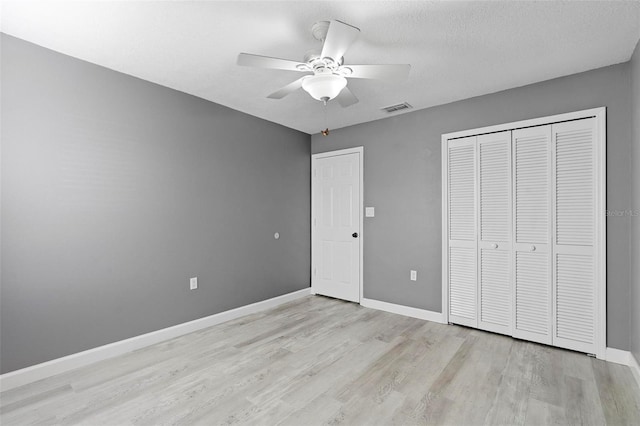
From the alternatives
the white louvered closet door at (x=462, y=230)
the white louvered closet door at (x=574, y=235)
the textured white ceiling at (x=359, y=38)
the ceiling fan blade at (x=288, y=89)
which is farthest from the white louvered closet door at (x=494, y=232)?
the ceiling fan blade at (x=288, y=89)

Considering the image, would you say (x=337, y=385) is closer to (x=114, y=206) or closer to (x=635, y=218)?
(x=114, y=206)

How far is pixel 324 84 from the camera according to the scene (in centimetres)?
204

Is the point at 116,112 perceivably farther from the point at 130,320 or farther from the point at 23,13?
the point at 130,320

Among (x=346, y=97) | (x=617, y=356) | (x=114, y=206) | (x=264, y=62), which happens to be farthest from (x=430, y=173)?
(x=114, y=206)

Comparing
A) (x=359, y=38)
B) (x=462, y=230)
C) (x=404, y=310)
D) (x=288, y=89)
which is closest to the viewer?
(x=359, y=38)

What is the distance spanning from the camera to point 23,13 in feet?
6.49

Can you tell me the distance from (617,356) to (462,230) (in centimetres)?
159

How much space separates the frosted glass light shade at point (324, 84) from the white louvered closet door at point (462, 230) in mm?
1968

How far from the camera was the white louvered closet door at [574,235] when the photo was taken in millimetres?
2699

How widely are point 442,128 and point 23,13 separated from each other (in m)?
3.69

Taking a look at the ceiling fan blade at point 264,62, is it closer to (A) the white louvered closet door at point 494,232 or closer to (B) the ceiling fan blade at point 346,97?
(B) the ceiling fan blade at point 346,97

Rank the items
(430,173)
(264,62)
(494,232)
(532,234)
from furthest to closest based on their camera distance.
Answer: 1. (430,173)
2. (494,232)
3. (532,234)
4. (264,62)

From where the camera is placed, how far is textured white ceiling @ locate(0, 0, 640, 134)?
6.29 ft

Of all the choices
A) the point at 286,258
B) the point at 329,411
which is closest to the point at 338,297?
the point at 286,258
